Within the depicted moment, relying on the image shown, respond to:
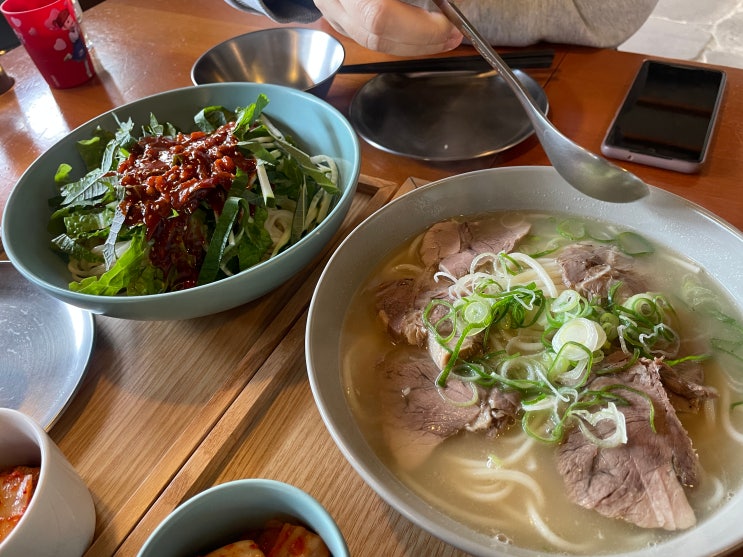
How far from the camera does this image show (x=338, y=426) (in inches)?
36.9

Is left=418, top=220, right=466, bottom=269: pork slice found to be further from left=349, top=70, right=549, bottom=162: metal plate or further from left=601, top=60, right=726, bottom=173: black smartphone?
left=601, top=60, right=726, bottom=173: black smartphone

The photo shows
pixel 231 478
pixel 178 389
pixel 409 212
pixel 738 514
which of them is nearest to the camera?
pixel 738 514

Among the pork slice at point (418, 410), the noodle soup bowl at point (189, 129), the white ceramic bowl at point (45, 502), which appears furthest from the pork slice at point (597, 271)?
the white ceramic bowl at point (45, 502)

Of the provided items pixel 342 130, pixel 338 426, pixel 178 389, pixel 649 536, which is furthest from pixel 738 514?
pixel 342 130

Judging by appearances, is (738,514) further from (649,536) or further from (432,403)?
(432,403)

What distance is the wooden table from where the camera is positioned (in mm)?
979

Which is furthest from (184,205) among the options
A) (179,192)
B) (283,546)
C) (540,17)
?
(540,17)

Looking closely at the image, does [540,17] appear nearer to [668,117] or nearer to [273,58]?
[668,117]

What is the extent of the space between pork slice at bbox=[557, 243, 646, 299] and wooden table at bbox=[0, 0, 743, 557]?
1.18 feet

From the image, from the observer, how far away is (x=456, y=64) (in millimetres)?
1935

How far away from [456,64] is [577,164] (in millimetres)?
838

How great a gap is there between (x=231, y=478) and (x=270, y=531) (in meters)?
0.21

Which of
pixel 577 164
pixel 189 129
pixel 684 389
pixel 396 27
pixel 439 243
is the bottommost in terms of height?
pixel 684 389

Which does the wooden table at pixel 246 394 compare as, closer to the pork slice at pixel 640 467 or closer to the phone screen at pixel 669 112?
the phone screen at pixel 669 112
